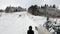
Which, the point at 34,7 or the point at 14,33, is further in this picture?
the point at 34,7

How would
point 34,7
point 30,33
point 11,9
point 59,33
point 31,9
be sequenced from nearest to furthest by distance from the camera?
point 30,33 → point 59,33 → point 31,9 → point 34,7 → point 11,9

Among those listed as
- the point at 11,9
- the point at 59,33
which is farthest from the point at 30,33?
the point at 11,9

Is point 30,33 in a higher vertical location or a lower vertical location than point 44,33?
higher

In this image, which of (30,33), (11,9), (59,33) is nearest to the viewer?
(30,33)

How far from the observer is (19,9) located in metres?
44.8

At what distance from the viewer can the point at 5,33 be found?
38.4ft

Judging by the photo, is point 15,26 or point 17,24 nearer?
point 15,26

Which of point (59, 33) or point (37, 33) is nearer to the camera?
point (59, 33)

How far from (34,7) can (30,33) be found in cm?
3034

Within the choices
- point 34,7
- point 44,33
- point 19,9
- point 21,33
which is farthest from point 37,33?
point 19,9

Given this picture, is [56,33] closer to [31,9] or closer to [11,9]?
[31,9]

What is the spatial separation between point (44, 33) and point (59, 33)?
243cm

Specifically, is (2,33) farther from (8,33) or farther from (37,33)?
(37,33)

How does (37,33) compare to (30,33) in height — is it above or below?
below
